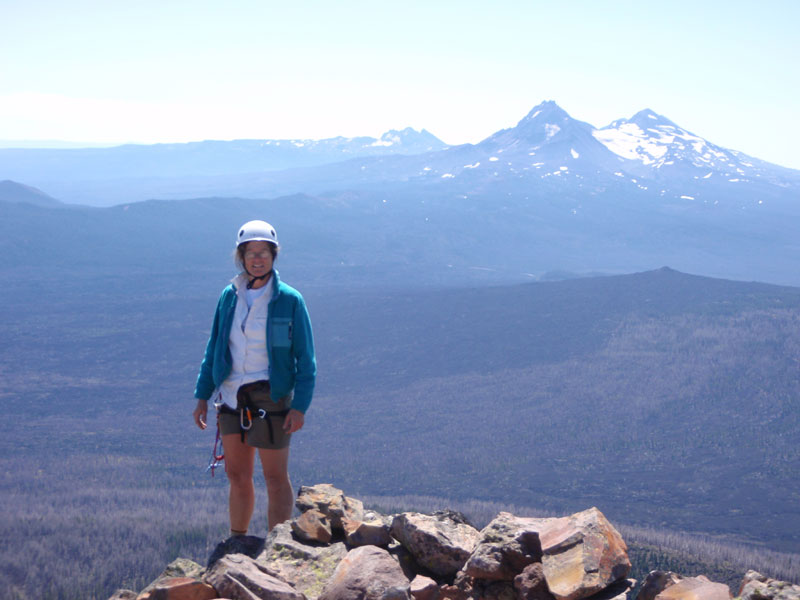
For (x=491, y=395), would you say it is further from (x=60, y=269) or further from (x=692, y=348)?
(x=60, y=269)

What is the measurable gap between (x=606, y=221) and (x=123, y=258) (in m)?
87.5

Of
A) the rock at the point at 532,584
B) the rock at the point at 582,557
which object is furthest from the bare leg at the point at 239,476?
the rock at the point at 582,557

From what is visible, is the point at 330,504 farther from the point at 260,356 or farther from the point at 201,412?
the point at 260,356

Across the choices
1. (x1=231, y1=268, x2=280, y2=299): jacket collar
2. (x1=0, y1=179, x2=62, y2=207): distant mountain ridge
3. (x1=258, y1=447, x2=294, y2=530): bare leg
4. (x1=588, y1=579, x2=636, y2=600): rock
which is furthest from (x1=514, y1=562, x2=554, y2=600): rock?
(x1=0, y1=179, x2=62, y2=207): distant mountain ridge

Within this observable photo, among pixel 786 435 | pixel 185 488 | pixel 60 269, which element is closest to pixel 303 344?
pixel 185 488

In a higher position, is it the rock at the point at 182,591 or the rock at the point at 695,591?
the rock at the point at 695,591

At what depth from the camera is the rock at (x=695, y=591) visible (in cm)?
430

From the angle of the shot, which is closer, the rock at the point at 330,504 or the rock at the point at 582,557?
the rock at the point at 582,557

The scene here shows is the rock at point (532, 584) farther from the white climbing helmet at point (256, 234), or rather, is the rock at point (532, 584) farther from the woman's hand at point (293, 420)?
the white climbing helmet at point (256, 234)

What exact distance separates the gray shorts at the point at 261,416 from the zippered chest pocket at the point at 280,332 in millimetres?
321

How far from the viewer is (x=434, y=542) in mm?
5254

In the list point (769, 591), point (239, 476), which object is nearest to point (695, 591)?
point (769, 591)

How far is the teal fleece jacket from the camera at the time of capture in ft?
18.5

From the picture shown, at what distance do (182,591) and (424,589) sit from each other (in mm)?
1414
